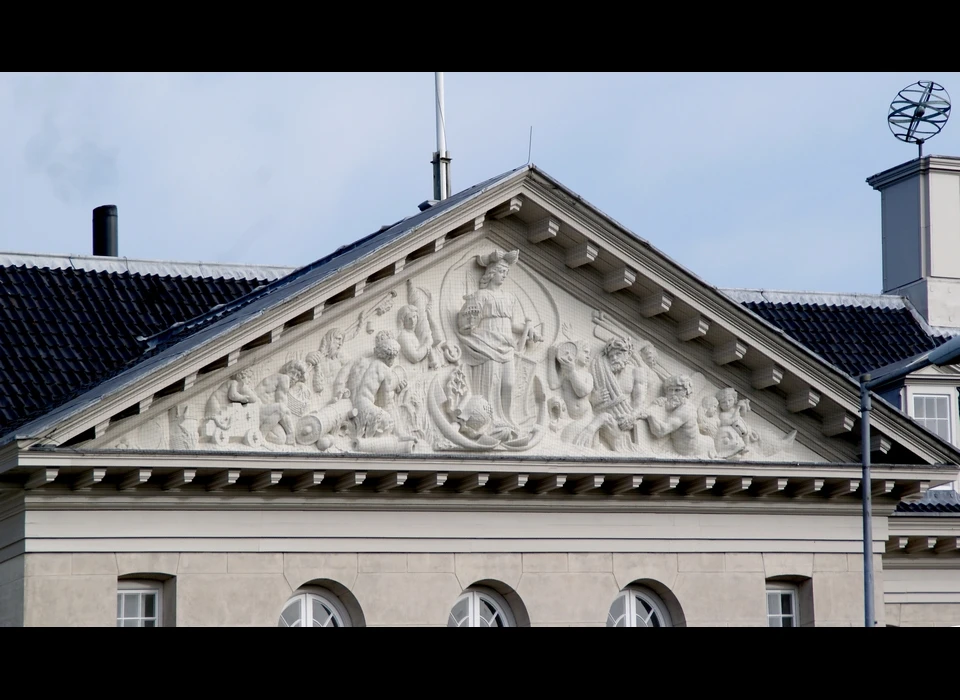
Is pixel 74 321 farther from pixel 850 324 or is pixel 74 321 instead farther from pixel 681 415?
pixel 850 324

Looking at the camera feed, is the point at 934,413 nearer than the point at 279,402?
No

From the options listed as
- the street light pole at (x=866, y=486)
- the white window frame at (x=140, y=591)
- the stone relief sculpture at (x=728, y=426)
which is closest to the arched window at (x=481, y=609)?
the stone relief sculpture at (x=728, y=426)

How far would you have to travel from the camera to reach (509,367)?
2173 centimetres

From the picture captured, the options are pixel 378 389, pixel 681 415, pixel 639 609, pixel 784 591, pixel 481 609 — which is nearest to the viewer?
pixel 378 389

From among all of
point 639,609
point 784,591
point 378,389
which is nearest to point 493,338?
point 378,389

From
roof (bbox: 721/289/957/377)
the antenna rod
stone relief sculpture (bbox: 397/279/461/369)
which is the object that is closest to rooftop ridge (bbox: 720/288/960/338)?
roof (bbox: 721/289/957/377)

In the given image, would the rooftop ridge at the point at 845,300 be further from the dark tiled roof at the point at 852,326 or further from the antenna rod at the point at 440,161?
the antenna rod at the point at 440,161

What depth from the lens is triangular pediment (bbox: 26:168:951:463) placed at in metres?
20.3

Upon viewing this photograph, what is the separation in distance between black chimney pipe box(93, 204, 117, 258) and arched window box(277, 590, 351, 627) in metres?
10.8

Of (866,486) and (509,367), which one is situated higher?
(509,367)

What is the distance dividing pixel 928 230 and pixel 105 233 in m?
15.7
